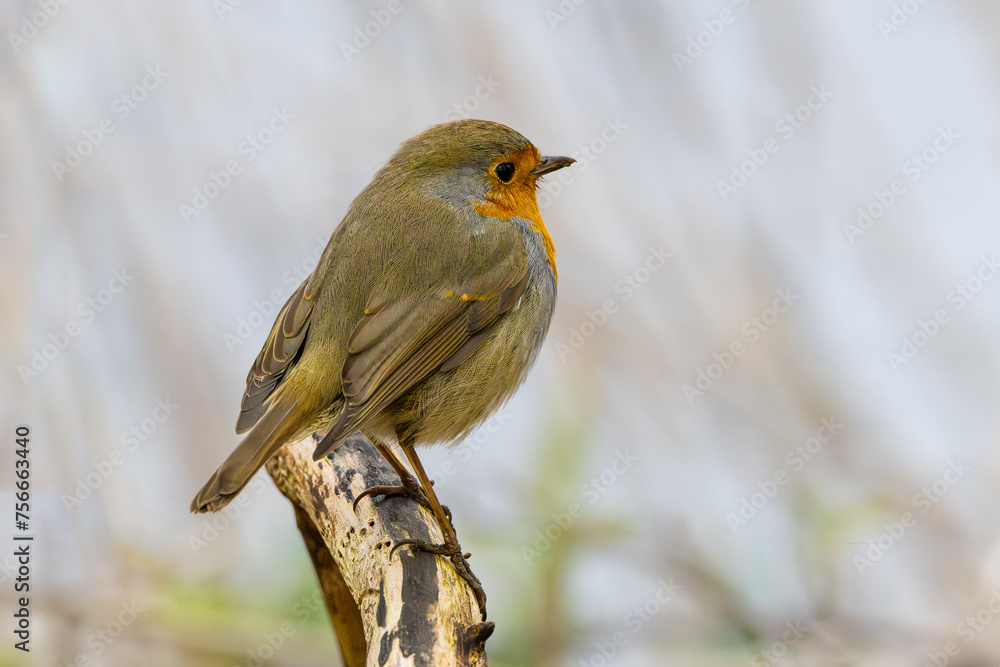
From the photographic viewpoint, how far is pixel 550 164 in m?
3.71

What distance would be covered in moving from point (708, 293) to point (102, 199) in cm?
271

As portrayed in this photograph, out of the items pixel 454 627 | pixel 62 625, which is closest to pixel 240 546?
pixel 62 625

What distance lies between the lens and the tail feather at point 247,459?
2.68m

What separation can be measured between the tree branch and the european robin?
0.09m

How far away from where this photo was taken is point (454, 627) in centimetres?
256

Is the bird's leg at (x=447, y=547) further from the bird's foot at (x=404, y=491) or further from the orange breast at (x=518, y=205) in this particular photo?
the orange breast at (x=518, y=205)

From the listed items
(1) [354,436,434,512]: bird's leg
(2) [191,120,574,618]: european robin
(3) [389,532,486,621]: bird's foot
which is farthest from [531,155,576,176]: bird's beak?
(3) [389,532,486,621]: bird's foot

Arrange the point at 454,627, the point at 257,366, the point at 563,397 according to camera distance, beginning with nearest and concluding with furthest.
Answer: the point at 454,627 → the point at 257,366 → the point at 563,397

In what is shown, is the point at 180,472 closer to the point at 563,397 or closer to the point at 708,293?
the point at 563,397

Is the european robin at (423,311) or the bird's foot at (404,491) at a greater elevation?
the european robin at (423,311)

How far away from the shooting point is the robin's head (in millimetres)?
3564

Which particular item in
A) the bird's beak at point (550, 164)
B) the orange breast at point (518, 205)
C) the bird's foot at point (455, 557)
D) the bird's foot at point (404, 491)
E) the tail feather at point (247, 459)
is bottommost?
the bird's foot at point (455, 557)

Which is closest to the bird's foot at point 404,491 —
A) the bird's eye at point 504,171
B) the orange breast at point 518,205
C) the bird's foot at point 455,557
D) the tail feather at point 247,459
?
the bird's foot at point 455,557

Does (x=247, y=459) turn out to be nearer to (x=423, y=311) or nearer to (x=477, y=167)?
(x=423, y=311)
